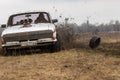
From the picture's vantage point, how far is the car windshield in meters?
16.0

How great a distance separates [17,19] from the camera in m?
16.4

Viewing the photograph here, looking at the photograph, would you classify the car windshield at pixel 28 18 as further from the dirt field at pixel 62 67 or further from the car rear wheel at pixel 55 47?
the dirt field at pixel 62 67

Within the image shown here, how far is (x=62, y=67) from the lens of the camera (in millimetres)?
10977

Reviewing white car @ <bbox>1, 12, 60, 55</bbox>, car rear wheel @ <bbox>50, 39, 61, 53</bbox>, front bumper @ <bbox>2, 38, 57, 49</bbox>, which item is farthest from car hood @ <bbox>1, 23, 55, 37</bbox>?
car rear wheel @ <bbox>50, 39, 61, 53</bbox>

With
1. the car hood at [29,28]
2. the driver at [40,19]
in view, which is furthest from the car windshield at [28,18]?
the car hood at [29,28]

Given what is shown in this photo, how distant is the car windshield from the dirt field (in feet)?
9.23

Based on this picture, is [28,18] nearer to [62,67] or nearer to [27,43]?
[27,43]

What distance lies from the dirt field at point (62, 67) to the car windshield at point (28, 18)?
2.81 meters

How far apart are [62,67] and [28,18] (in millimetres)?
5485

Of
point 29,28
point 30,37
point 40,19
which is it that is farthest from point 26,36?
point 40,19

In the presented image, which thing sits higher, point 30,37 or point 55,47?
point 30,37

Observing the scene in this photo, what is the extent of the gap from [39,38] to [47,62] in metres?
2.47

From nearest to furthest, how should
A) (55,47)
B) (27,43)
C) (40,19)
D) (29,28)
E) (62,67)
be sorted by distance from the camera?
(62,67) → (27,43) → (55,47) → (29,28) → (40,19)

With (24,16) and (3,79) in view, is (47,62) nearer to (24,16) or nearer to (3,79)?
(3,79)
